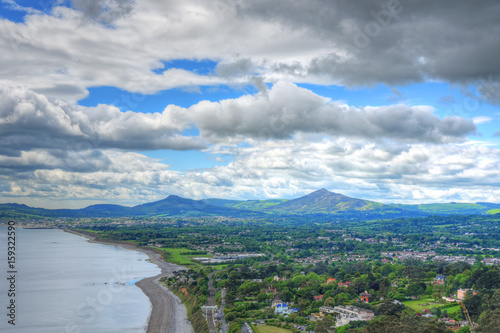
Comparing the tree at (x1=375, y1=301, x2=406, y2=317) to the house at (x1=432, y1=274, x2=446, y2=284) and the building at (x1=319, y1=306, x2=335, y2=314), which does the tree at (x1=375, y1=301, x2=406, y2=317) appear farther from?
the house at (x1=432, y1=274, x2=446, y2=284)

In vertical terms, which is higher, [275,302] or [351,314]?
[351,314]

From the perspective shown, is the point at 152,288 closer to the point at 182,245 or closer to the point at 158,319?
the point at 158,319

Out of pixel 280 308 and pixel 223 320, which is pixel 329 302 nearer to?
pixel 280 308

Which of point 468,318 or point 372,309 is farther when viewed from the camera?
point 372,309

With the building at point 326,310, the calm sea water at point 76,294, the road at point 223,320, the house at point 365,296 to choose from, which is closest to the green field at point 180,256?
the calm sea water at point 76,294

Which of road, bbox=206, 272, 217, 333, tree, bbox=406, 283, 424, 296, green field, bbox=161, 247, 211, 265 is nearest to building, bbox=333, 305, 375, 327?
tree, bbox=406, 283, 424, 296

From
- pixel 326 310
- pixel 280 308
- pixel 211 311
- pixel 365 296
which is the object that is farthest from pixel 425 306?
pixel 211 311

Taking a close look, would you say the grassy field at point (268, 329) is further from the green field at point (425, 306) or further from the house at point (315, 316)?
the green field at point (425, 306)

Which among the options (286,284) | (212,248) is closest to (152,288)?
(286,284)
